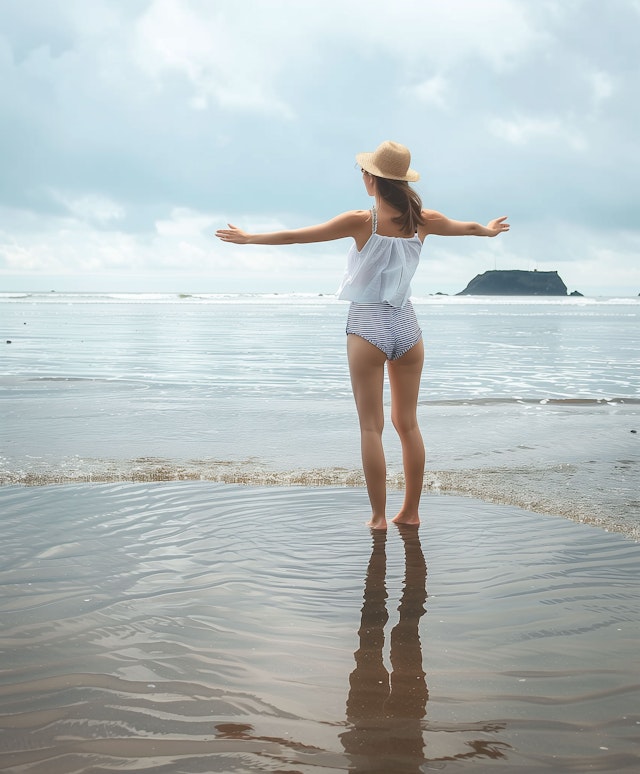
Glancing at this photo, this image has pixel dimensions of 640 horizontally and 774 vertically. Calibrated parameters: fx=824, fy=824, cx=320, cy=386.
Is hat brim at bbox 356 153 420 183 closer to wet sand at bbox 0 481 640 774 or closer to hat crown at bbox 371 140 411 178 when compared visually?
hat crown at bbox 371 140 411 178

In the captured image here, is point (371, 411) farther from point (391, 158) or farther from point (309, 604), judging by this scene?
point (309, 604)

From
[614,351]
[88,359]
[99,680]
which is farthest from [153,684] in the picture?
[614,351]

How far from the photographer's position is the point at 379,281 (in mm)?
4816

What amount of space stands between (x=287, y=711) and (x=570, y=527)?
8.78 ft

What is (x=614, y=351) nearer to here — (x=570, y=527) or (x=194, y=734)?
(x=570, y=527)

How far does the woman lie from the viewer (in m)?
4.71

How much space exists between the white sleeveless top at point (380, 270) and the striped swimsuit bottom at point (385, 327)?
47 millimetres

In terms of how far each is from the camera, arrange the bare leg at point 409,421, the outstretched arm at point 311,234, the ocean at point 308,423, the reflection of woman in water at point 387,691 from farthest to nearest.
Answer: the ocean at point 308,423 → the bare leg at point 409,421 → the outstretched arm at point 311,234 → the reflection of woman in water at point 387,691

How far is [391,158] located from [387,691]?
3060 mm

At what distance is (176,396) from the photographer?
1100cm

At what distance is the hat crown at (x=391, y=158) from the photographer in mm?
4688

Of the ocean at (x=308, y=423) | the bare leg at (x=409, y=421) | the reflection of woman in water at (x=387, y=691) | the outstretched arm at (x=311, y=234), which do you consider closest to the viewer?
the reflection of woman in water at (x=387, y=691)

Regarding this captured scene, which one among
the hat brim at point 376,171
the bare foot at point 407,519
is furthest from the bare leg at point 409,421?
the hat brim at point 376,171

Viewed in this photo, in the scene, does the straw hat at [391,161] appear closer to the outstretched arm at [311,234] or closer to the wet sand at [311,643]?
the outstretched arm at [311,234]
